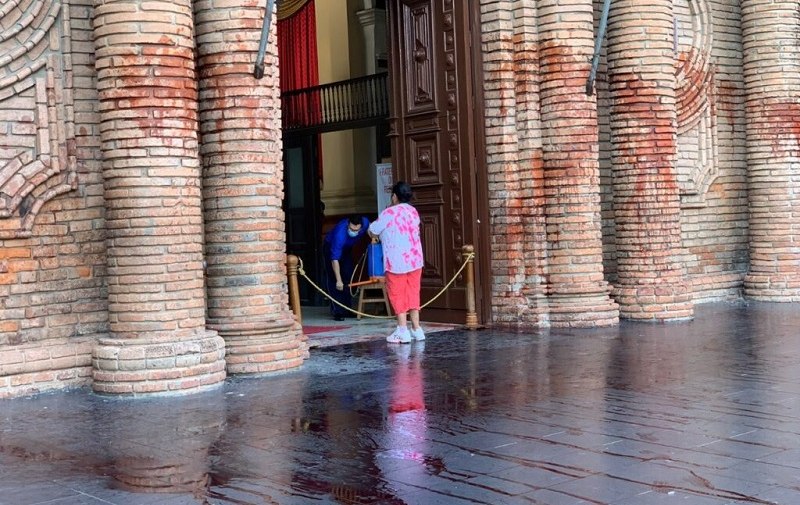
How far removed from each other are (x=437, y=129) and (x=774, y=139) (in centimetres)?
524

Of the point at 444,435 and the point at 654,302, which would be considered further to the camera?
the point at 654,302

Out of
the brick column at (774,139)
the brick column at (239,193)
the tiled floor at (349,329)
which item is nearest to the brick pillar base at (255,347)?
the brick column at (239,193)

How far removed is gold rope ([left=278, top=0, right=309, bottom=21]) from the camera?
1811cm

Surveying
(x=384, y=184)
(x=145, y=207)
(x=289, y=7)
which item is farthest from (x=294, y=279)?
(x=289, y=7)

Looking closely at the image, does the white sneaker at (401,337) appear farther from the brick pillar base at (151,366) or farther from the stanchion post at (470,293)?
the brick pillar base at (151,366)

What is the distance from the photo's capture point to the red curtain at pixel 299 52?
18.2 m

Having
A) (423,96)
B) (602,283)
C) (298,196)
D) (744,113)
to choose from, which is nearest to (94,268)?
(423,96)

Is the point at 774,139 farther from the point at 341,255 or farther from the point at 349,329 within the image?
the point at 349,329

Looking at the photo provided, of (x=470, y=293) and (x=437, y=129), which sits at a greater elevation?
(x=437, y=129)

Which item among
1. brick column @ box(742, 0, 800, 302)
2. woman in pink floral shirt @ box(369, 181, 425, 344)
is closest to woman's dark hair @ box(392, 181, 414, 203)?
woman in pink floral shirt @ box(369, 181, 425, 344)

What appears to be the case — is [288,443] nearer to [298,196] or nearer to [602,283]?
[602,283]

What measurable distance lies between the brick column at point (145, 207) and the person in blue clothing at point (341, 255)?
228 inches

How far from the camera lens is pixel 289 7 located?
18.2 meters

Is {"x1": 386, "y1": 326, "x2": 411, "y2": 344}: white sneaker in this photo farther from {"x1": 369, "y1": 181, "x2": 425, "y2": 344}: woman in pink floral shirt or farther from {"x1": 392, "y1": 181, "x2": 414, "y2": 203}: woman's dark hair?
{"x1": 392, "y1": 181, "x2": 414, "y2": 203}: woman's dark hair
